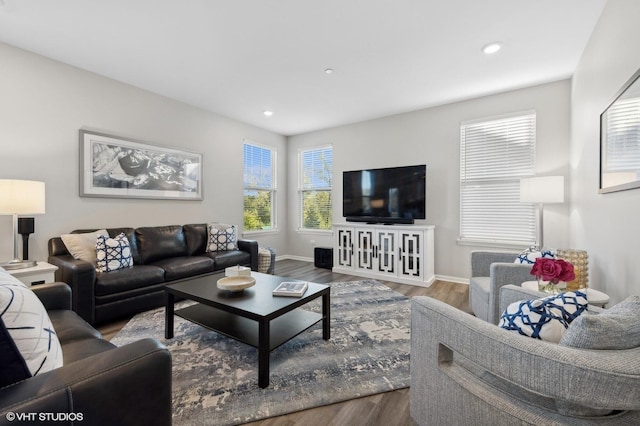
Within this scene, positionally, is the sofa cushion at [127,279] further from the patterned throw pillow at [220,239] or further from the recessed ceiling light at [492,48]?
the recessed ceiling light at [492,48]

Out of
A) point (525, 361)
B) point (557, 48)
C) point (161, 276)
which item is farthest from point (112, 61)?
point (557, 48)

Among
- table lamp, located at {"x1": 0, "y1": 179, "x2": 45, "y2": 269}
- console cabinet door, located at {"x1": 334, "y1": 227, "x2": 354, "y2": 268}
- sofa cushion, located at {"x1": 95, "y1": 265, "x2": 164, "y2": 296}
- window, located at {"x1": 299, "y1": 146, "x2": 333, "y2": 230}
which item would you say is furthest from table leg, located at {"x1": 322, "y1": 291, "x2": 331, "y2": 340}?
window, located at {"x1": 299, "y1": 146, "x2": 333, "y2": 230}

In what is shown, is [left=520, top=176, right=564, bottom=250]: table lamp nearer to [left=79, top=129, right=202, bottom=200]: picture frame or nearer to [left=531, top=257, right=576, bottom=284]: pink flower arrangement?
[left=531, top=257, right=576, bottom=284]: pink flower arrangement

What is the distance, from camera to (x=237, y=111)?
4453mm

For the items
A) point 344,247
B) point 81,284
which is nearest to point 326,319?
point 81,284

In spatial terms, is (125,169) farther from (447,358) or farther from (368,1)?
(447,358)

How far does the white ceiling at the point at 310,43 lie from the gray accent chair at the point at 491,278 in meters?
2.02

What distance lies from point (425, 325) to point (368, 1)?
2.28m

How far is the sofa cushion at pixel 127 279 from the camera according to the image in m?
2.57

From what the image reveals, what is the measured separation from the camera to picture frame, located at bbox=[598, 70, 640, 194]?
151cm

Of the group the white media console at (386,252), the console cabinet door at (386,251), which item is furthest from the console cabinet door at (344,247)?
the console cabinet door at (386,251)

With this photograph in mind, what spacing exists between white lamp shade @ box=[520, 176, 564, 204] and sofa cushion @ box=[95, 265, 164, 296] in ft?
13.4

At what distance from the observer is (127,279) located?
2.72 m

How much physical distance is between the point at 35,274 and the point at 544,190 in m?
4.85
